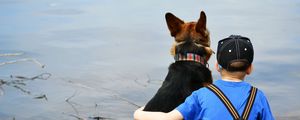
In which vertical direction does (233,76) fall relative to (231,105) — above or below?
above

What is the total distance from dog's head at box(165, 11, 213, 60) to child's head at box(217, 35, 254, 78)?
4.00 feet

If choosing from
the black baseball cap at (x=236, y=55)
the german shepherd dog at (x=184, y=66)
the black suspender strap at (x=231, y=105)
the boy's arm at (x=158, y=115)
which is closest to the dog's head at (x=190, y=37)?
the german shepherd dog at (x=184, y=66)

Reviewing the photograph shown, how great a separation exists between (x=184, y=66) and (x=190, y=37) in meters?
0.32

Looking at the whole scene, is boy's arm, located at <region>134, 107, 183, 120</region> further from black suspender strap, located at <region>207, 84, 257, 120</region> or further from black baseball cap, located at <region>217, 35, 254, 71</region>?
black baseball cap, located at <region>217, 35, 254, 71</region>

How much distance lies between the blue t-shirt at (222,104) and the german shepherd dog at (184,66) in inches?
30.4

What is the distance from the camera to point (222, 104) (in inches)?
195

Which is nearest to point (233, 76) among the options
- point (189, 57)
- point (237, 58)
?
point (237, 58)

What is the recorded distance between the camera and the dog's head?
6309mm

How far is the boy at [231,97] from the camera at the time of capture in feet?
16.3

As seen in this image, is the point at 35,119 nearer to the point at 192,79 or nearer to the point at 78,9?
the point at 192,79

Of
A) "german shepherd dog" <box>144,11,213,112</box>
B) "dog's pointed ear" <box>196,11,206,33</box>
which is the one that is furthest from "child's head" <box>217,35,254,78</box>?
"dog's pointed ear" <box>196,11,206,33</box>

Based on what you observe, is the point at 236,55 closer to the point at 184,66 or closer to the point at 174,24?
the point at 184,66

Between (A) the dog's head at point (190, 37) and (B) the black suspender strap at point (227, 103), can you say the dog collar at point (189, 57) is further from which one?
(B) the black suspender strap at point (227, 103)

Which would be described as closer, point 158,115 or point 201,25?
point 158,115
